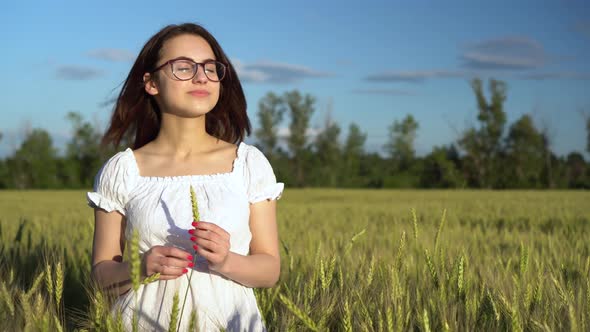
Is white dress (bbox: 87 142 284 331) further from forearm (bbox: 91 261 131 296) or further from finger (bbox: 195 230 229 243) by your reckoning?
finger (bbox: 195 230 229 243)

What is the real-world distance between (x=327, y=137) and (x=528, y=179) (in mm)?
12368

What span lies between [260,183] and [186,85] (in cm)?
40

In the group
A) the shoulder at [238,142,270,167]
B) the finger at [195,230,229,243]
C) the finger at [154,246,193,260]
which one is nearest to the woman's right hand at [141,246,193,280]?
the finger at [154,246,193,260]

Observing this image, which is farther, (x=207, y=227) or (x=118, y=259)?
(x=118, y=259)

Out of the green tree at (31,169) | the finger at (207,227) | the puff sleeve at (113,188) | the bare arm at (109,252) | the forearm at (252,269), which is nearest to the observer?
the finger at (207,227)

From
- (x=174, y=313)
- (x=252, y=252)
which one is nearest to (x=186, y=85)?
(x=252, y=252)

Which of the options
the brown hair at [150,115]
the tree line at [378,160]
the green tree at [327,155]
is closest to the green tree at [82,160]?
the tree line at [378,160]

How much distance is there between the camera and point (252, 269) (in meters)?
1.80

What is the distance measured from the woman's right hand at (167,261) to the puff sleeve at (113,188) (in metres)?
0.39

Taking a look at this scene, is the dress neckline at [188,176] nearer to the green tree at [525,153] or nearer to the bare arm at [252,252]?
the bare arm at [252,252]

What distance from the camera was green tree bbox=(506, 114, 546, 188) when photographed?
31969 mm

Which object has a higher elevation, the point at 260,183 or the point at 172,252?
the point at 260,183

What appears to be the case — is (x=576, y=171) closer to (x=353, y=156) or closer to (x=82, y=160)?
(x=353, y=156)

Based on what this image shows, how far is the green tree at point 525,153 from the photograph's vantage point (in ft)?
105
